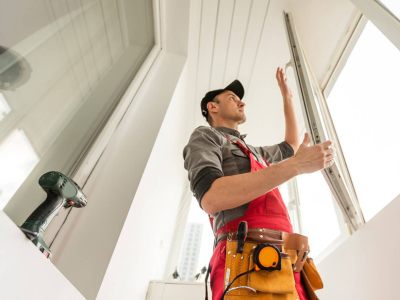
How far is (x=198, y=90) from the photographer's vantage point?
2441 millimetres

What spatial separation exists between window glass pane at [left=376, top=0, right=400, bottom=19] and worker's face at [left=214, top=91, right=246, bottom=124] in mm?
726

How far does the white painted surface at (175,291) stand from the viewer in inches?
61.9

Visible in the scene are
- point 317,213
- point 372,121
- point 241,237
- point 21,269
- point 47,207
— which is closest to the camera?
point 21,269

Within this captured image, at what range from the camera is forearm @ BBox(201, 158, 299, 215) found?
0.67m

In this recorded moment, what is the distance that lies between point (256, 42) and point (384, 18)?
52.4 inches

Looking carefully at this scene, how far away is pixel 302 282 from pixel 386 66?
3.37 feet

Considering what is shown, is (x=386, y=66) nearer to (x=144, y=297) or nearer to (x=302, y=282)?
(x=302, y=282)

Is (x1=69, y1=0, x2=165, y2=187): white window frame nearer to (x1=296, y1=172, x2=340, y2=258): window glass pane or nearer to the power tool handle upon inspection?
the power tool handle

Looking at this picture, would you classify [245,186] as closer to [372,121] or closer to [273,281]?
[273,281]

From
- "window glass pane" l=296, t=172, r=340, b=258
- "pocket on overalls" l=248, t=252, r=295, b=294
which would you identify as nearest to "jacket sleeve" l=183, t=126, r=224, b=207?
"pocket on overalls" l=248, t=252, r=295, b=294

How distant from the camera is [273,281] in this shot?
23.6 inches

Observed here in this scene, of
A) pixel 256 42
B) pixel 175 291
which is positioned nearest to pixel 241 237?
pixel 175 291

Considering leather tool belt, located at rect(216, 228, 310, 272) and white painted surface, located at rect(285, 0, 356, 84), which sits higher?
white painted surface, located at rect(285, 0, 356, 84)

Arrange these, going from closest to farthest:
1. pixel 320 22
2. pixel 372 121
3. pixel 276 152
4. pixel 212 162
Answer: pixel 212 162
pixel 372 121
pixel 276 152
pixel 320 22
